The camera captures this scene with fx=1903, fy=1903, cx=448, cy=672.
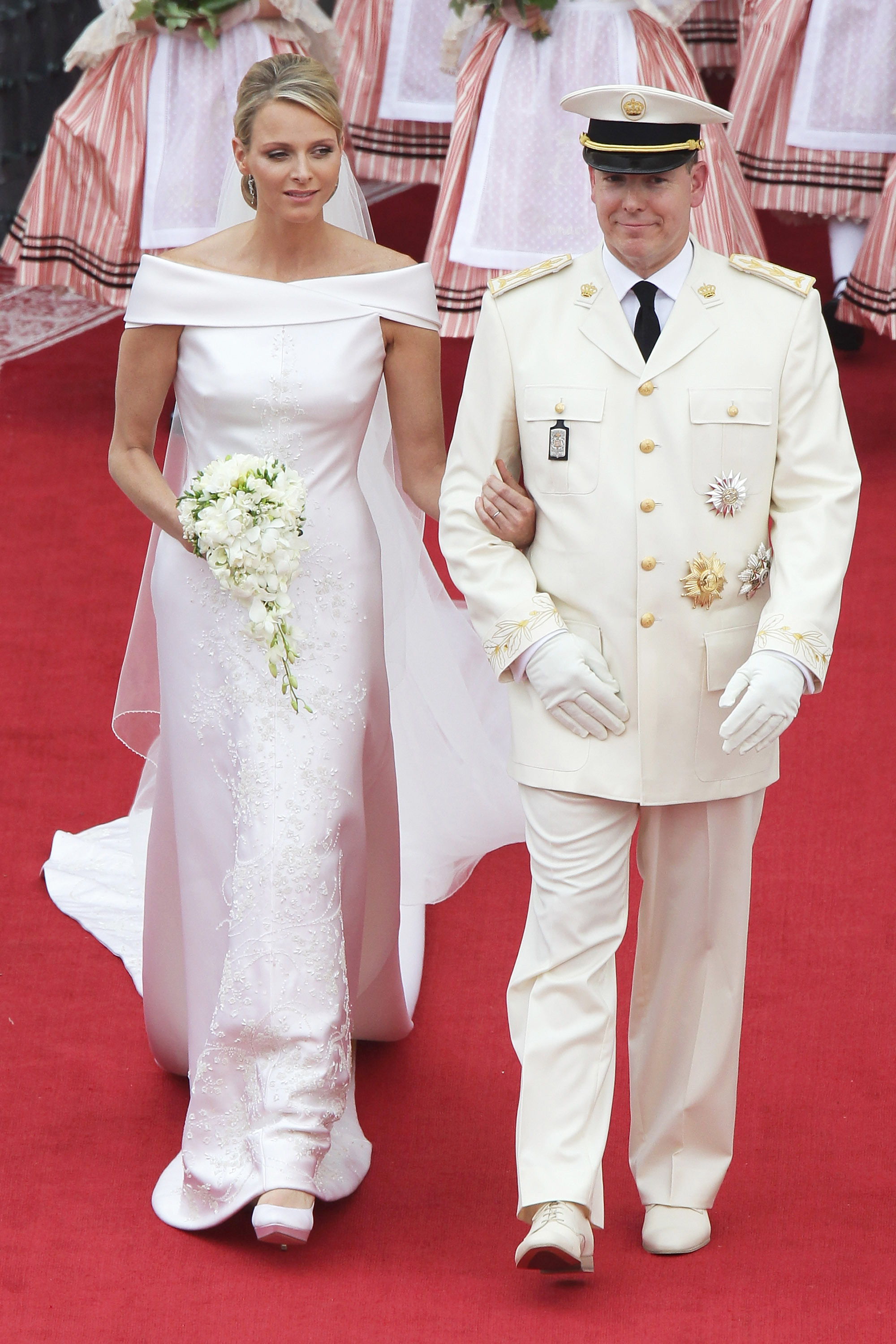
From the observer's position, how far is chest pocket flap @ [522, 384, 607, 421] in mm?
2617

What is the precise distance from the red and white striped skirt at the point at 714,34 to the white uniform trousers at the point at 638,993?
238 inches

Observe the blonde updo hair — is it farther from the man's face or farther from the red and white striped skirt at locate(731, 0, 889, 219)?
the red and white striped skirt at locate(731, 0, 889, 219)

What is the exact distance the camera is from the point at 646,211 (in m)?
2.57

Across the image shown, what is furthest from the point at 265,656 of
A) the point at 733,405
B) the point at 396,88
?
the point at 396,88

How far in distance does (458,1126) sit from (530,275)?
1476 mm

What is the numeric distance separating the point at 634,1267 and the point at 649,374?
130cm

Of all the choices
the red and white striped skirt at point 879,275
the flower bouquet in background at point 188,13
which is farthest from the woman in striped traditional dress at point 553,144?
the flower bouquet in background at point 188,13

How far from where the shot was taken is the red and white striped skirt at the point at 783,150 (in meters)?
6.45

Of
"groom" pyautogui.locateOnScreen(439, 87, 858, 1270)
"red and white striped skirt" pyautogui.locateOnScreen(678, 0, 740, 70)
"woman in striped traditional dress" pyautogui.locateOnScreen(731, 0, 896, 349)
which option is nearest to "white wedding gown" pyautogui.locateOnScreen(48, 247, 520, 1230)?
"groom" pyautogui.locateOnScreen(439, 87, 858, 1270)

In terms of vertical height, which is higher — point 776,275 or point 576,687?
point 776,275

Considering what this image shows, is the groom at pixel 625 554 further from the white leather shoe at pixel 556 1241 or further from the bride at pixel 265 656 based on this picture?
the bride at pixel 265 656

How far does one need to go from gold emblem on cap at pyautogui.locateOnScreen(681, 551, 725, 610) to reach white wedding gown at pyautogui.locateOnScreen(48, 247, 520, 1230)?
2.18 feet

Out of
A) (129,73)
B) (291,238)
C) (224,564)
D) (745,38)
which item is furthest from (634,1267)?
(745,38)

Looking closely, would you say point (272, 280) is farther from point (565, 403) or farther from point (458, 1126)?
point (458, 1126)
